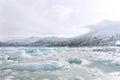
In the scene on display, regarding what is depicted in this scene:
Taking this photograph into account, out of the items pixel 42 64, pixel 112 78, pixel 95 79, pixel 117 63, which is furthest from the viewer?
pixel 117 63

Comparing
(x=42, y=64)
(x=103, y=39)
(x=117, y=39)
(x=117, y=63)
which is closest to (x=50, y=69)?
(x=42, y=64)

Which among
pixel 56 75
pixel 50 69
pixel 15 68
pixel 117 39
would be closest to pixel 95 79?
pixel 56 75

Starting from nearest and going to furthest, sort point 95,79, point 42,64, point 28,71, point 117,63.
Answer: point 95,79, point 28,71, point 42,64, point 117,63

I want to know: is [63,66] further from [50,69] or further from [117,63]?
[117,63]

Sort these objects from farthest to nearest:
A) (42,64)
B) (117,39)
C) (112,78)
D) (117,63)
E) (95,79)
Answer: (117,39), (117,63), (42,64), (112,78), (95,79)

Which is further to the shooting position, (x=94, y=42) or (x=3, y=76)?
(x=94, y=42)

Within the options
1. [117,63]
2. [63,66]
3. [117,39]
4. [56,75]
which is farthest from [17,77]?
[117,39]

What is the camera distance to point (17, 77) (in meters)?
8.18

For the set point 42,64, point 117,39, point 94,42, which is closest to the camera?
point 42,64

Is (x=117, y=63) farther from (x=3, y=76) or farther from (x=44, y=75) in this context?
(x=3, y=76)

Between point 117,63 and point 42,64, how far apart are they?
4.62m

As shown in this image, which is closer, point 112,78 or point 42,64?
point 112,78

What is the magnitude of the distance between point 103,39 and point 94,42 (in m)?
3.95

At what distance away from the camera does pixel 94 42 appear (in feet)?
256
